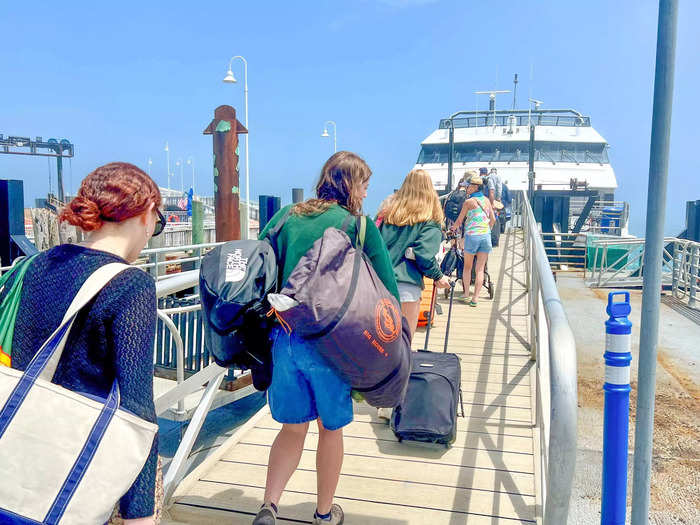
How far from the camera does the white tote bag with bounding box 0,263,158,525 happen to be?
1259 mm

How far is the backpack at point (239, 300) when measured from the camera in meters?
2.04

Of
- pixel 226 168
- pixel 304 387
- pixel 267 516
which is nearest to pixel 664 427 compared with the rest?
pixel 267 516

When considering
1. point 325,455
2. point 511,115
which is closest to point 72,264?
point 325,455

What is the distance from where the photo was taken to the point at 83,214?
1461 mm

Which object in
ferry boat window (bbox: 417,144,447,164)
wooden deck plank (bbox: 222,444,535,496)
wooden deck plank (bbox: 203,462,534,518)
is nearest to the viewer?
wooden deck plank (bbox: 203,462,534,518)

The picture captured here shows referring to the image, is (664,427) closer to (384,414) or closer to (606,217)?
(384,414)

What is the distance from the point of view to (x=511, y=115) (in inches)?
925

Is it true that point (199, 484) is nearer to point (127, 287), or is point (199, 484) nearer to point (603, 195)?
point (127, 287)

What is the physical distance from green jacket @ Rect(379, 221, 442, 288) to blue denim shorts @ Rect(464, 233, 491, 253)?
9.30 feet

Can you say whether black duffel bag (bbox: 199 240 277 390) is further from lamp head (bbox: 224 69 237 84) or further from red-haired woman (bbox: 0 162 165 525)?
lamp head (bbox: 224 69 237 84)

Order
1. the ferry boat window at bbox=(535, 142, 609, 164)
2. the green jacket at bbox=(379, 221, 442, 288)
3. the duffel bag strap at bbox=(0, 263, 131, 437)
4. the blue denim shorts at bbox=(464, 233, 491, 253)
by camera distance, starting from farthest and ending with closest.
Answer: the ferry boat window at bbox=(535, 142, 609, 164) < the blue denim shorts at bbox=(464, 233, 491, 253) < the green jacket at bbox=(379, 221, 442, 288) < the duffel bag strap at bbox=(0, 263, 131, 437)

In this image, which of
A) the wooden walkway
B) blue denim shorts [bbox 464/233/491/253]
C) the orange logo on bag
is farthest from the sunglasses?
blue denim shorts [bbox 464/233/491/253]

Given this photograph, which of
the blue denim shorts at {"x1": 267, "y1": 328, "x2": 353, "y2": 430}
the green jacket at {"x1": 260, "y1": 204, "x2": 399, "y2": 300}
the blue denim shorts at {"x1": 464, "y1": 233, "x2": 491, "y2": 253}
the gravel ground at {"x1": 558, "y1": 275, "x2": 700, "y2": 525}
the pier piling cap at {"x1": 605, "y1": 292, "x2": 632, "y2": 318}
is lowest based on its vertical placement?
the gravel ground at {"x1": 558, "y1": 275, "x2": 700, "y2": 525}

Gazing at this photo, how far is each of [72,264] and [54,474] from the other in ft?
1.53
